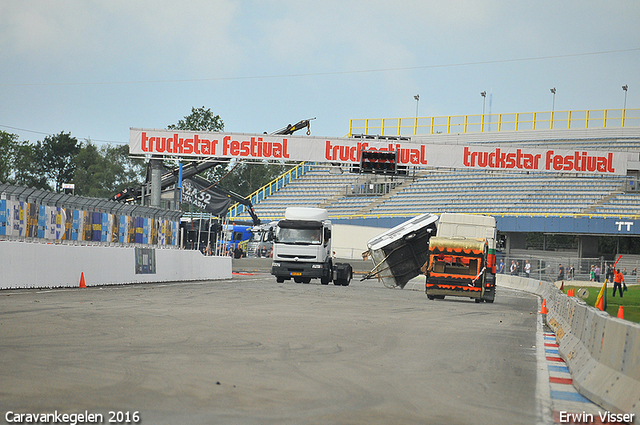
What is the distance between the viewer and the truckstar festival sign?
40.0 meters

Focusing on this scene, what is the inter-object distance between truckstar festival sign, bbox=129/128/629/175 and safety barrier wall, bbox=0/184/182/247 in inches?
410

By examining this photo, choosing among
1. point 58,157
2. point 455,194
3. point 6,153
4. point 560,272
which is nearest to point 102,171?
→ point 58,157

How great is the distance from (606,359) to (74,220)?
18.6 metres

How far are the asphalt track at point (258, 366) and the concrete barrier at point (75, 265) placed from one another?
12.3ft

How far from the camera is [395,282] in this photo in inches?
1344

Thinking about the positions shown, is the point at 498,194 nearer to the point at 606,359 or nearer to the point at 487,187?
the point at 487,187

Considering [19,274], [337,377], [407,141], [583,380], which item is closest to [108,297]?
[19,274]

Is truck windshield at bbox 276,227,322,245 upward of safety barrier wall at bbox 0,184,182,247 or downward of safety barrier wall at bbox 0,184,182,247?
downward

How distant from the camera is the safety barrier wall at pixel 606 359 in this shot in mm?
7223

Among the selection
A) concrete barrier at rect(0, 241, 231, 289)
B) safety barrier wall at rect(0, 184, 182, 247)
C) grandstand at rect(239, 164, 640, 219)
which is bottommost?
concrete barrier at rect(0, 241, 231, 289)

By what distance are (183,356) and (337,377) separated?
216cm

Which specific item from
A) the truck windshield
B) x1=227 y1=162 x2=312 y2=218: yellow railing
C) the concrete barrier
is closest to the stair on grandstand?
x1=227 y1=162 x2=312 y2=218: yellow railing

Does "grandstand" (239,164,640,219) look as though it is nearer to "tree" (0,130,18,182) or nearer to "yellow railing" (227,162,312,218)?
"yellow railing" (227,162,312,218)

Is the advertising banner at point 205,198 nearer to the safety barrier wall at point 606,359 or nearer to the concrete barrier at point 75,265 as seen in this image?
the concrete barrier at point 75,265
